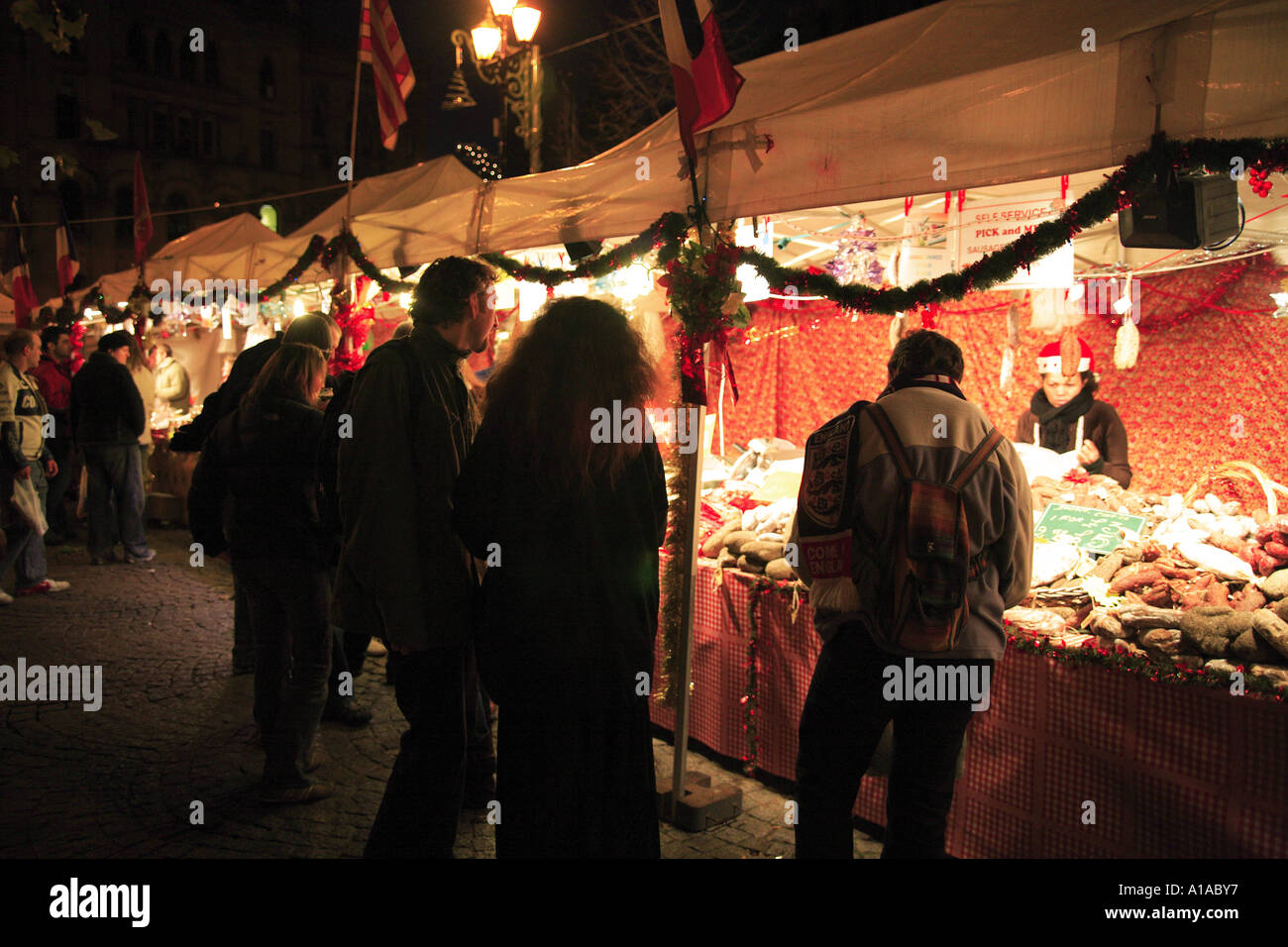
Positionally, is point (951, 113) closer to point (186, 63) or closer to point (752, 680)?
point (752, 680)

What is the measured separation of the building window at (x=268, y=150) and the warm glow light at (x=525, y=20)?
124 ft

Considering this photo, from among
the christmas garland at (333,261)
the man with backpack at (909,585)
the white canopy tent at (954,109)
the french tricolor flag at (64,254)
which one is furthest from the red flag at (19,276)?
the man with backpack at (909,585)

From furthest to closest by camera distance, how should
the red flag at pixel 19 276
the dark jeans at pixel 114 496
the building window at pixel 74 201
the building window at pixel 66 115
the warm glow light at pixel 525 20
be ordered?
the building window at pixel 74 201 < the building window at pixel 66 115 < the red flag at pixel 19 276 < the warm glow light at pixel 525 20 < the dark jeans at pixel 114 496

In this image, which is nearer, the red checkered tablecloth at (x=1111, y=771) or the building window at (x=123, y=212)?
the red checkered tablecloth at (x=1111, y=771)

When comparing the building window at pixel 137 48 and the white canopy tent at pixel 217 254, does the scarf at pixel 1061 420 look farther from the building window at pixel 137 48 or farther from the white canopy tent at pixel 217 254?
the building window at pixel 137 48

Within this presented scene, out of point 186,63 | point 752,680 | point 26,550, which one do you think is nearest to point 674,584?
point 752,680

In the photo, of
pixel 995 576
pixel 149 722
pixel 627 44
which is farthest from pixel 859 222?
pixel 627 44

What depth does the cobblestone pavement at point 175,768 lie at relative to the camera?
3412 millimetres

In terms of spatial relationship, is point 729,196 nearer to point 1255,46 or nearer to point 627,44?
point 1255,46

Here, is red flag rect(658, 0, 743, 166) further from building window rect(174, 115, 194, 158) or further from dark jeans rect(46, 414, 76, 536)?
building window rect(174, 115, 194, 158)

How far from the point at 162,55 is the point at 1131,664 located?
151 feet

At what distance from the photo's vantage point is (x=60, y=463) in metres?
9.42

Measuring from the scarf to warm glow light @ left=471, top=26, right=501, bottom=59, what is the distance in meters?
6.95

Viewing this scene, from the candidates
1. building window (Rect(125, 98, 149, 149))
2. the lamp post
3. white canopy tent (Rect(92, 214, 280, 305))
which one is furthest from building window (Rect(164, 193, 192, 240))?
the lamp post
